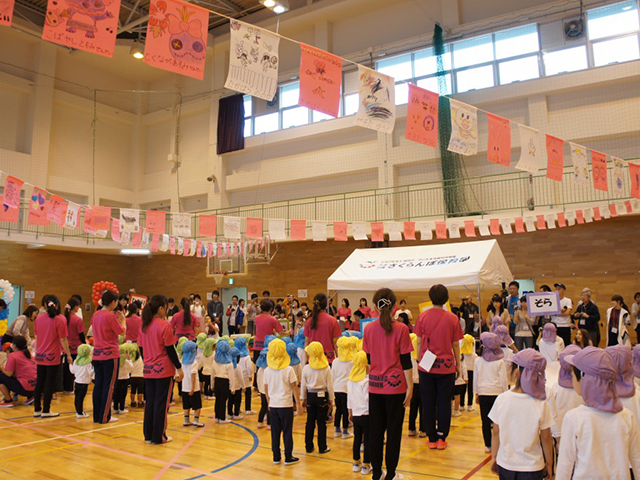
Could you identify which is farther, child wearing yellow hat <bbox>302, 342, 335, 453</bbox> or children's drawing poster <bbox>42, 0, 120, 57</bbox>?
child wearing yellow hat <bbox>302, 342, 335, 453</bbox>

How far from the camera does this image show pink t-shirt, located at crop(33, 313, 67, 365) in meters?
7.18

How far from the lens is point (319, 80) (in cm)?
636

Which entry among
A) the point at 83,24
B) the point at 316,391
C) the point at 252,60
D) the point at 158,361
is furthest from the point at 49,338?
the point at 252,60

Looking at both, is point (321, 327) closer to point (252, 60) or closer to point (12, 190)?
point (252, 60)

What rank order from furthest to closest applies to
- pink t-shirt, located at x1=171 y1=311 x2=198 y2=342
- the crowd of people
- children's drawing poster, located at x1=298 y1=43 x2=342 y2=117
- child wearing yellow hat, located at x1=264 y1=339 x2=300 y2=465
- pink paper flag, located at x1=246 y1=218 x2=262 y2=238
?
pink paper flag, located at x1=246 y1=218 x2=262 y2=238, pink t-shirt, located at x1=171 y1=311 x2=198 y2=342, children's drawing poster, located at x1=298 y1=43 x2=342 y2=117, child wearing yellow hat, located at x1=264 y1=339 x2=300 y2=465, the crowd of people

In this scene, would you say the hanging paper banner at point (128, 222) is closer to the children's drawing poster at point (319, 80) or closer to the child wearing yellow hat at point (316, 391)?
the children's drawing poster at point (319, 80)

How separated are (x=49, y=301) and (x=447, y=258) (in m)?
6.97

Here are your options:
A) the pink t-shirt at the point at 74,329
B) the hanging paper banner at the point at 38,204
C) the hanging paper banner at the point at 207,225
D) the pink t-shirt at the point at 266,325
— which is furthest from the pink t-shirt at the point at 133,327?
the hanging paper banner at the point at 207,225

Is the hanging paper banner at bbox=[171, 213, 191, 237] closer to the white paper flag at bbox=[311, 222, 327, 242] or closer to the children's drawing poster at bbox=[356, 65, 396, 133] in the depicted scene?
the white paper flag at bbox=[311, 222, 327, 242]

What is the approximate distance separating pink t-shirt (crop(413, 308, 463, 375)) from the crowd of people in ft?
0.04

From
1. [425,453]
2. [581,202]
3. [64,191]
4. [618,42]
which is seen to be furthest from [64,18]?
[64,191]

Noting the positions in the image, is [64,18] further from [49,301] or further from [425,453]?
[425,453]

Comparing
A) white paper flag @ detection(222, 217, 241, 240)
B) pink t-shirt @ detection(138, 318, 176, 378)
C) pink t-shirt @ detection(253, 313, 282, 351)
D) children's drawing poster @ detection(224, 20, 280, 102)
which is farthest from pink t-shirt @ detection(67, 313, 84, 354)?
white paper flag @ detection(222, 217, 241, 240)

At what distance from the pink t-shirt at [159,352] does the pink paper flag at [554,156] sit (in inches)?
285
